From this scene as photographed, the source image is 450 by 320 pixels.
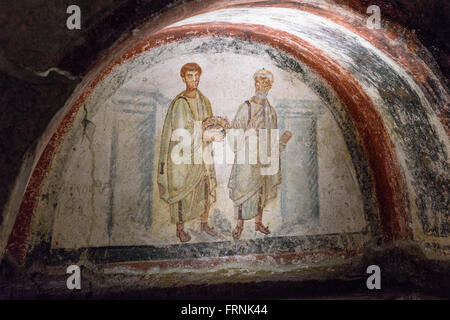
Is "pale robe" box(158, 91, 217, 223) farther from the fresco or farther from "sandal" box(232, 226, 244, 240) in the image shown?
"sandal" box(232, 226, 244, 240)

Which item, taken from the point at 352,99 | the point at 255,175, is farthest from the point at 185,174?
the point at 352,99

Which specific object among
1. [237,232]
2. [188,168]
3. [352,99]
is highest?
[352,99]

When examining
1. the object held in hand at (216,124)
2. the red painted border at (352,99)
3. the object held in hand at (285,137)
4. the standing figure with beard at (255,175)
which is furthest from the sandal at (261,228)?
the red painted border at (352,99)

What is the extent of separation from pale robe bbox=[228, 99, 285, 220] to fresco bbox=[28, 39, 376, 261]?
0.4 inches

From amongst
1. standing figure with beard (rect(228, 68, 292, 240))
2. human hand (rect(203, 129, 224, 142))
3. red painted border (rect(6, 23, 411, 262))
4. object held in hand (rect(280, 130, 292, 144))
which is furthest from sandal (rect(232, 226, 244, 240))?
red painted border (rect(6, 23, 411, 262))

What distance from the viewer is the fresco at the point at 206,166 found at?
135 inches

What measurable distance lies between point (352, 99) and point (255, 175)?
1343 mm

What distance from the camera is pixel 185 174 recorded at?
3816 mm

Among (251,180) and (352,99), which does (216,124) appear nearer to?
(251,180)

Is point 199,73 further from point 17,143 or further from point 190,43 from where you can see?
point 17,143

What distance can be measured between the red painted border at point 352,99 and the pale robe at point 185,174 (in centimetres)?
64

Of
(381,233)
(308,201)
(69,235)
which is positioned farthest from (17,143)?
(381,233)

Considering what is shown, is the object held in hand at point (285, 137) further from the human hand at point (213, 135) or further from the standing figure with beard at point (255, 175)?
the human hand at point (213, 135)

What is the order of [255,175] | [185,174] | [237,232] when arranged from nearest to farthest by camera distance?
1. [185,174]
2. [237,232]
3. [255,175]
